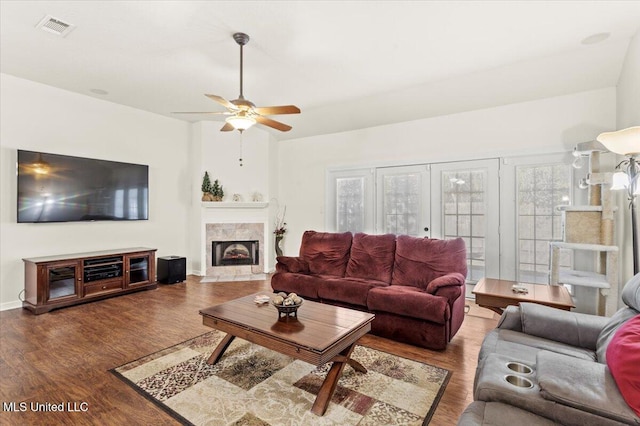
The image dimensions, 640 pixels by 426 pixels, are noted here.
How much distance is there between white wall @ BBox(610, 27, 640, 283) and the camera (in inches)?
111

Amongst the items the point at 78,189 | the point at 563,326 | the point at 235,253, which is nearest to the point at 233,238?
the point at 235,253

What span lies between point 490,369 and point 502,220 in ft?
11.2

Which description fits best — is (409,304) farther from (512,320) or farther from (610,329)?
(610,329)

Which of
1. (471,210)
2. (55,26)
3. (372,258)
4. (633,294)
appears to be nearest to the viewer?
(633,294)

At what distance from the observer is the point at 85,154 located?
4.82 m

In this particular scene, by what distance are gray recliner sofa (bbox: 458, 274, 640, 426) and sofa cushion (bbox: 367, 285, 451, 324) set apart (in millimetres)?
910

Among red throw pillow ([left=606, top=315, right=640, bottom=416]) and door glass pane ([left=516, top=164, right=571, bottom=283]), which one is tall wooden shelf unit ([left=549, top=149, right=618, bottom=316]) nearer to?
door glass pane ([left=516, top=164, right=571, bottom=283])

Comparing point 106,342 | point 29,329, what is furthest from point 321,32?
point 29,329

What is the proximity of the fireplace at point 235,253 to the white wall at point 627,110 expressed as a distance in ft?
17.8

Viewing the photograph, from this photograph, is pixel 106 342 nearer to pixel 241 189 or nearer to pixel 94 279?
pixel 94 279

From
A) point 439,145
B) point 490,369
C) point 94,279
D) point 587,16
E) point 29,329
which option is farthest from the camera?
point 439,145

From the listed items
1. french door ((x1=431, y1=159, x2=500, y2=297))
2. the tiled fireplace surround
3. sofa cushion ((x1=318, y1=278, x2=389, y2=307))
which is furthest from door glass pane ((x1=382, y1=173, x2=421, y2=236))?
the tiled fireplace surround

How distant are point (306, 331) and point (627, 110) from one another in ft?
12.4

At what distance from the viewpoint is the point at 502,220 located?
4.46 m
